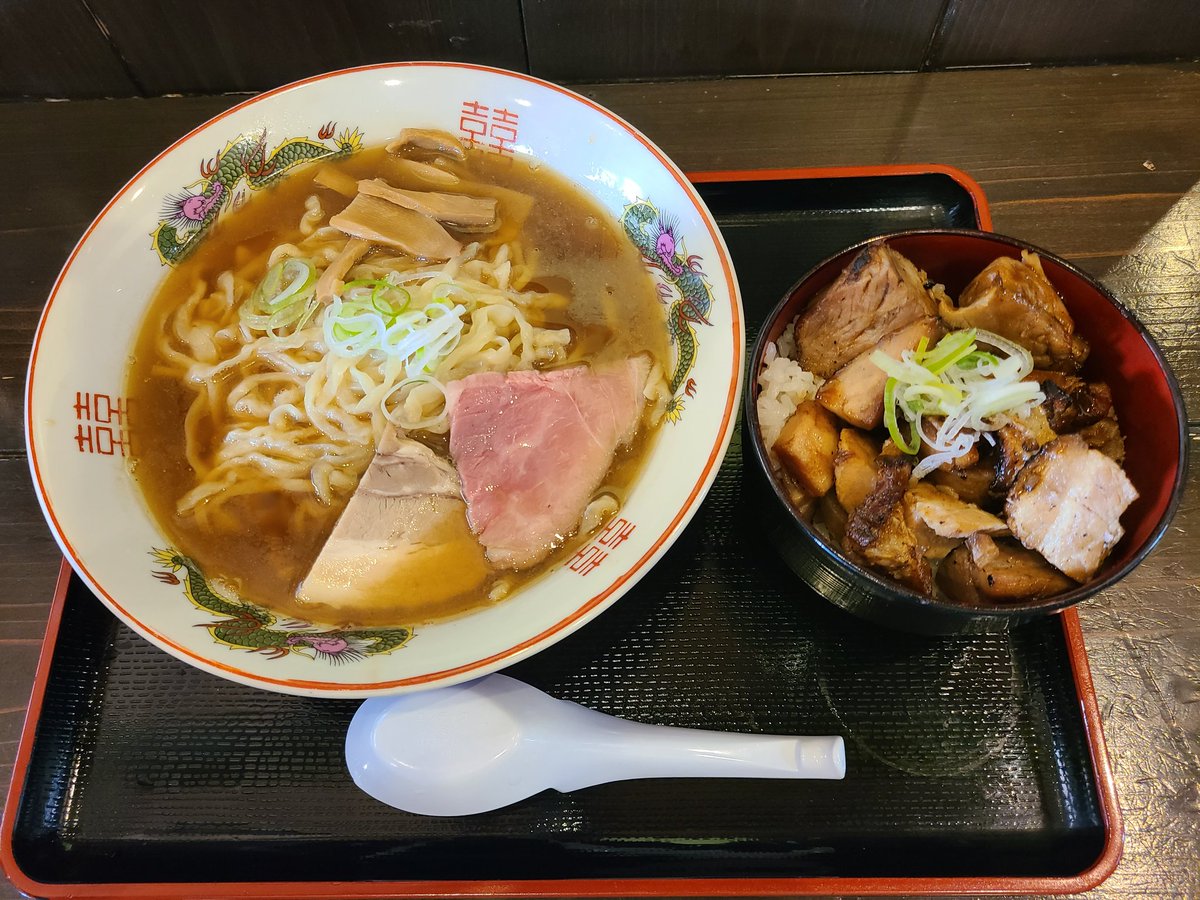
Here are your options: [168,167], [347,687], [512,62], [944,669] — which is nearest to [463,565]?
[347,687]

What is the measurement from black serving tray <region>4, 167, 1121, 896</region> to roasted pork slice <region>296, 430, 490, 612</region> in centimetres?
26

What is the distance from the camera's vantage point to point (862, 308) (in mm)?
1534

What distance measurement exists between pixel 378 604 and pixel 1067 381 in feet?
4.91

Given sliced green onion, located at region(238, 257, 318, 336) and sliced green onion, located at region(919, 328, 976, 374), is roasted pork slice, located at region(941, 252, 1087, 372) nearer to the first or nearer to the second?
sliced green onion, located at region(919, 328, 976, 374)

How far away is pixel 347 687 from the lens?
4.24 ft

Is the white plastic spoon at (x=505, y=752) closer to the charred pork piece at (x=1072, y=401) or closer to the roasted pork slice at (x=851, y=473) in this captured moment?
the roasted pork slice at (x=851, y=473)

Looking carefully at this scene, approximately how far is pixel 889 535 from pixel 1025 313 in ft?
1.84

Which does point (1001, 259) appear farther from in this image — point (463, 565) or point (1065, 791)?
point (463, 565)

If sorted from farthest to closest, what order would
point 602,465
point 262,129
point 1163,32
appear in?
point 1163,32 < point 262,129 < point 602,465

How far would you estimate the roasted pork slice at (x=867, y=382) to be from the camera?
1.48 m

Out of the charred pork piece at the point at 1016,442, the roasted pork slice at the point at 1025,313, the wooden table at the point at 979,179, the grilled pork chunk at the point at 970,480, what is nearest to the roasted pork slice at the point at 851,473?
the grilled pork chunk at the point at 970,480

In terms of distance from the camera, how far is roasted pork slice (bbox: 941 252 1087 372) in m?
1.49

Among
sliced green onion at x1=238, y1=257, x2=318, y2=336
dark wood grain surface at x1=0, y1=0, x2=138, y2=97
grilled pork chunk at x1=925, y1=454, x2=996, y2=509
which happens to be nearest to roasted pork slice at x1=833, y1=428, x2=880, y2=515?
grilled pork chunk at x1=925, y1=454, x2=996, y2=509


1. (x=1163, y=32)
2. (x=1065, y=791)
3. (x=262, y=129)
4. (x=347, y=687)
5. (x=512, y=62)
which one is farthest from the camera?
(x=512, y=62)
